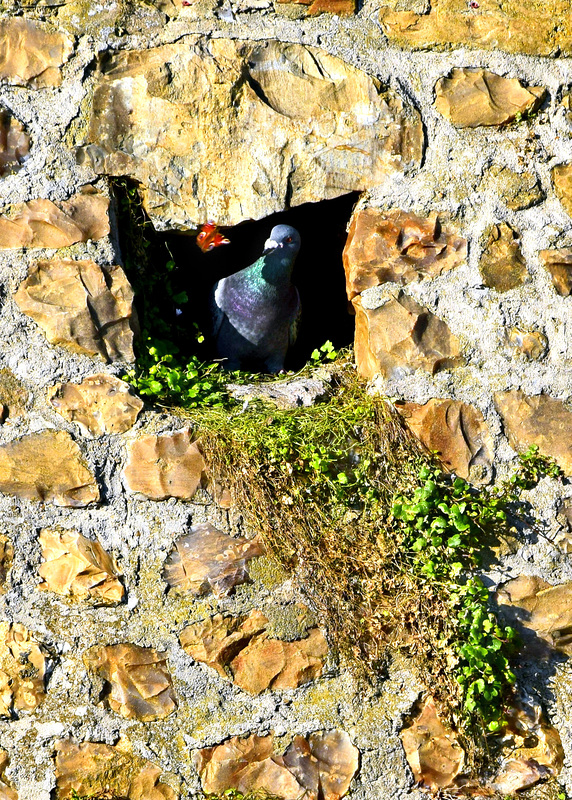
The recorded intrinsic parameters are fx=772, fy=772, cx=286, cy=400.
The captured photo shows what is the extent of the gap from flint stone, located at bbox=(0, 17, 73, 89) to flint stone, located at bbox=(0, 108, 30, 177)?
0.12 metres

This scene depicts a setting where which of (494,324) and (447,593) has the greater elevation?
(494,324)

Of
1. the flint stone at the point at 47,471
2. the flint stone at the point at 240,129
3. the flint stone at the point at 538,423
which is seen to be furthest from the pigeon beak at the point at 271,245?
the flint stone at the point at 47,471

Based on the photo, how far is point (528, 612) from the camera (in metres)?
2.20

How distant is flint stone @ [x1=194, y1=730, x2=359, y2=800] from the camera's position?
2062 mm

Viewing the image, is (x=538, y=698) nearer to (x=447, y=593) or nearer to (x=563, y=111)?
(x=447, y=593)

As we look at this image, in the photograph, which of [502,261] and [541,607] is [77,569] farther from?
[502,261]

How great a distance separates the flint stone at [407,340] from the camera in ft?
7.67

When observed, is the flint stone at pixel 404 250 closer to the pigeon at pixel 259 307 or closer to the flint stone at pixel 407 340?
the flint stone at pixel 407 340

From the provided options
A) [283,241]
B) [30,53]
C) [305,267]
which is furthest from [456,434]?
[30,53]

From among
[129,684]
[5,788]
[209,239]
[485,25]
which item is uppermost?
[485,25]

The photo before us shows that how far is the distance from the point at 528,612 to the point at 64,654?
1.29 meters

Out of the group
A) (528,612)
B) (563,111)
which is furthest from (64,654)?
(563,111)

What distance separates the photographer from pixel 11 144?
2.24 m

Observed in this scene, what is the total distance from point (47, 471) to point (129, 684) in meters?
0.62
